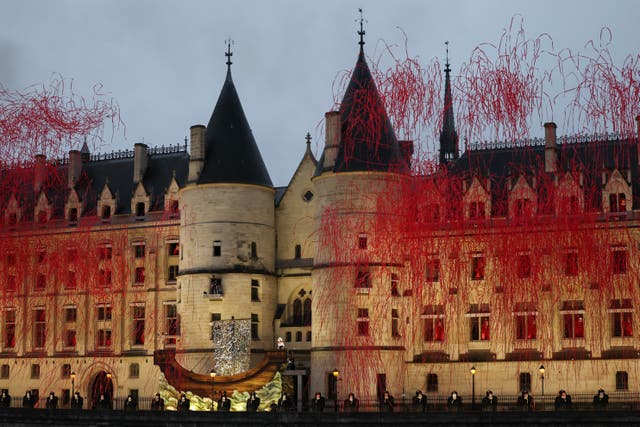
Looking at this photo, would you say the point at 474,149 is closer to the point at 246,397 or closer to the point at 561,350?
the point at 561,350

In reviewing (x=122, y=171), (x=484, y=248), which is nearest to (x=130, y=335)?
(x=122, y=171)

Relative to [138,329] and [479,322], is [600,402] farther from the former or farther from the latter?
[138,329]

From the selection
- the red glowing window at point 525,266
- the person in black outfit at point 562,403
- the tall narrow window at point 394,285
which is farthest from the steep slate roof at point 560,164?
the person in black outfit at point 562,403

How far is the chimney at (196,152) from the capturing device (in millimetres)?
85562

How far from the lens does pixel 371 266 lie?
78.8 meters

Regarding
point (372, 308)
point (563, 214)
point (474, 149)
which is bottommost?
point (372, 308)

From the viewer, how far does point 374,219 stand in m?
79.1

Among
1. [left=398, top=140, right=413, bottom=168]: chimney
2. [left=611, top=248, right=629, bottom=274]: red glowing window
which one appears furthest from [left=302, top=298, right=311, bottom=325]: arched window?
[left=611, top=248, right=629, bottom=274]: red glowing window

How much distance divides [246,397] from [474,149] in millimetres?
23027

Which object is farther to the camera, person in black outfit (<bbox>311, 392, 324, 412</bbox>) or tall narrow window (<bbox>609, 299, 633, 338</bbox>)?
tall narrow window (<bbox>609, 299, 633, 338</bbox>)

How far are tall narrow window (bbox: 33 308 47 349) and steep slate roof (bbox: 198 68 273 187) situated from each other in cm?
1782

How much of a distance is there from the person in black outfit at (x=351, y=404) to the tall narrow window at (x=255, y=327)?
13.1m

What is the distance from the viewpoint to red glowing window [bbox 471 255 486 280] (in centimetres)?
8069

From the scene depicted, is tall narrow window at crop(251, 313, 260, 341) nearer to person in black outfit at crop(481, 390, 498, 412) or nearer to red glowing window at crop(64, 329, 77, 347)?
red glowing window at crop(64, 329, 77, 347)
